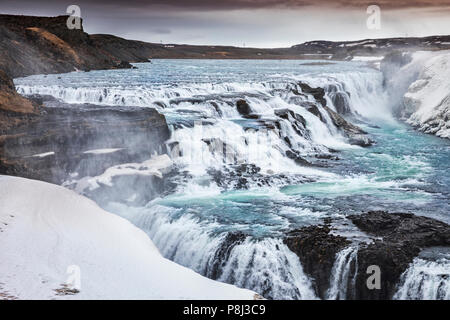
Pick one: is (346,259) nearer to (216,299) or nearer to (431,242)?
(431,242)

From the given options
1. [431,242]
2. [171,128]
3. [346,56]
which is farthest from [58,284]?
[346,56]

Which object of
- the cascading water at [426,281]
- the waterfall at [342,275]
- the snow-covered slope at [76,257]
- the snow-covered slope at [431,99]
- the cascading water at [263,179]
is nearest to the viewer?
the snow-covered slope at [76,257]

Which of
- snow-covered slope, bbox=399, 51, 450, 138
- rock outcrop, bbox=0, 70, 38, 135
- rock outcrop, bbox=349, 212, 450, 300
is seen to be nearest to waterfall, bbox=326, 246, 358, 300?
rock outcrop, bbox=349, 212, 450, 300

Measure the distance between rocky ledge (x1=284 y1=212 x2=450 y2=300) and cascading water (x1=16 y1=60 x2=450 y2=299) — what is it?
18cm

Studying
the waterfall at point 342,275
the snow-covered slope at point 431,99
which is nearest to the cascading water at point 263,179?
the waterfall at point 342,275

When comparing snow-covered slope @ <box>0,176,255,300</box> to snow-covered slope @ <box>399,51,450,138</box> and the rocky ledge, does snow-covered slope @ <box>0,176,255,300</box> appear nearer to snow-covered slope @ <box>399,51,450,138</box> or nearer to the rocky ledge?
the rocky ledge

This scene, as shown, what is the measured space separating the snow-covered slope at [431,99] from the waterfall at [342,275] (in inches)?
717

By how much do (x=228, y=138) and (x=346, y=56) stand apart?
9089 cm

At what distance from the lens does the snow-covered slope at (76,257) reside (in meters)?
8.54

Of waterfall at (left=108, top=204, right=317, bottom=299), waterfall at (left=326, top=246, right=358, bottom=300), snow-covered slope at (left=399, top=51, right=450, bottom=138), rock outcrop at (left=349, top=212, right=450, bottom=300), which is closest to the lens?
rock outcrop at (left=349, top=212, right=450, bottom=300)

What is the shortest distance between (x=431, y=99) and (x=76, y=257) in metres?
28.1

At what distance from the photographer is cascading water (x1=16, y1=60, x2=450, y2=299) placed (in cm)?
1178

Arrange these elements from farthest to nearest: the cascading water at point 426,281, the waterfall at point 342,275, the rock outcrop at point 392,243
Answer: the waterfall at point 342,275 → the rock outcrop at point 392,243 → the cascading water at point 426,281

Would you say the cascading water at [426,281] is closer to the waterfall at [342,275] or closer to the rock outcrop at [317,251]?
the waterfall at [342,275]
